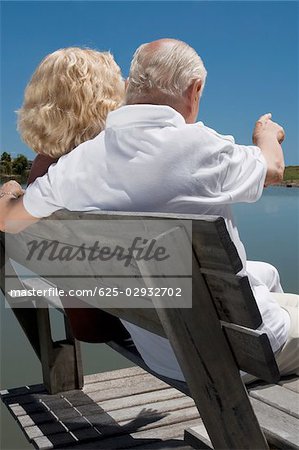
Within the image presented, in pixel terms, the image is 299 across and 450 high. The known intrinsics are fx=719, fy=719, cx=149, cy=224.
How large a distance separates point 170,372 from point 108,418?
1.13 m

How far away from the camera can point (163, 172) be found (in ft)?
5.53

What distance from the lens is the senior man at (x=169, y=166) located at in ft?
5.55

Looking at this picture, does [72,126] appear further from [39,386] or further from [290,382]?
[39,386]

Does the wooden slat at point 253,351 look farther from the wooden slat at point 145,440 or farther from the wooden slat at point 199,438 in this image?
the wooden slat at point 145,440

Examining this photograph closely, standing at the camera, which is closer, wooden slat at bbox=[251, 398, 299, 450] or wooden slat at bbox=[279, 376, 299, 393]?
wooden slat at bbox=[251, 398, 299, 450]

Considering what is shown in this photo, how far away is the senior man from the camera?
1.69 m

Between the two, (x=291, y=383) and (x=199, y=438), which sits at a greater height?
(x=291, y=383)

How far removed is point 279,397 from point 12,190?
1.04 metres

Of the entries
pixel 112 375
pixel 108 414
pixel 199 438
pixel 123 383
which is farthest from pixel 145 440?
pixel 199 438

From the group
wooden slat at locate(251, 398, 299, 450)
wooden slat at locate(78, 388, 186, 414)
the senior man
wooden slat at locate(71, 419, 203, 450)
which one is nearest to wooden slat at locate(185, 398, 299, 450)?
wooden slat at locate(251, 398, 299, 450)

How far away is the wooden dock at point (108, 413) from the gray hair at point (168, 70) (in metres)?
1.42

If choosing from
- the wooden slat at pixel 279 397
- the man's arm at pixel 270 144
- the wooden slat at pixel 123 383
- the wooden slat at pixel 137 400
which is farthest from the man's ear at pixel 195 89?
the wooden slat at pixel 123 383

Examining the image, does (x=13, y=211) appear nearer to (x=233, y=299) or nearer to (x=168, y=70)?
(x=168, y=70)

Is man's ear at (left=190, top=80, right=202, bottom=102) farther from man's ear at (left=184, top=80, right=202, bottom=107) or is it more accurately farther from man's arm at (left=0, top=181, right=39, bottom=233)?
man's arm at (left=0, top=181, right=39, bottom=233)
